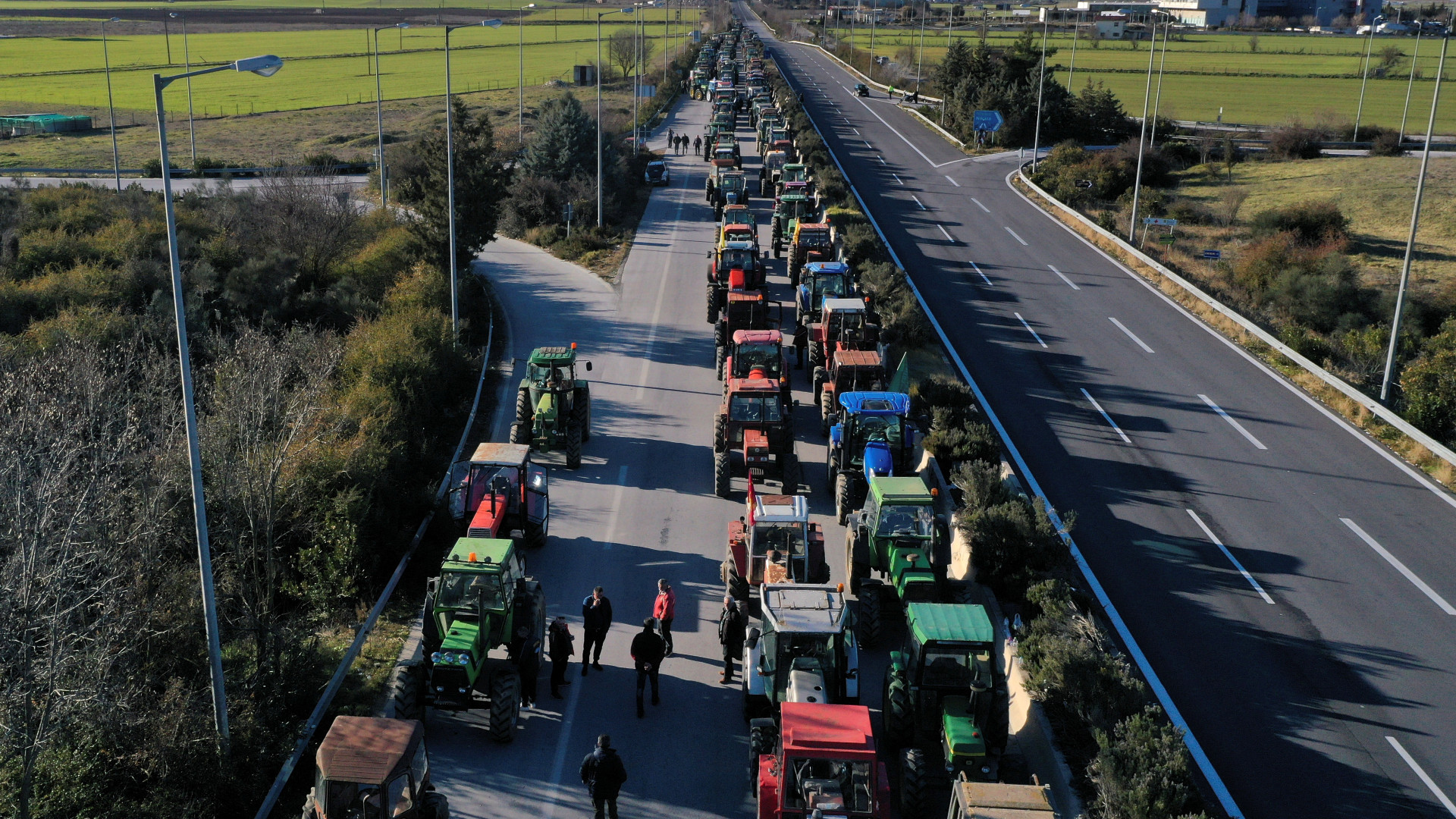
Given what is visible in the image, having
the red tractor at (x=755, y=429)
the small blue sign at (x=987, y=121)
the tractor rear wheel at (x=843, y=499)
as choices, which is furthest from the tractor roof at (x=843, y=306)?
the small blue sign at (x=987, y=121)

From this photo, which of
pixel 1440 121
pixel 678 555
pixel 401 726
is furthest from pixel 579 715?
pixel 1440 121

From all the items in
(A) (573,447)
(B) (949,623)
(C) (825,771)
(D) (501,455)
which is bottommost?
(A) (573,447)

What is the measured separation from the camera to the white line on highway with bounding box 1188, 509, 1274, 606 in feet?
63.0

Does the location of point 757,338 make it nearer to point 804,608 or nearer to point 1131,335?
point 804,608

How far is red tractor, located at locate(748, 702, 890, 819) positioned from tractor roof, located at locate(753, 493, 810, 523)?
5.16 m

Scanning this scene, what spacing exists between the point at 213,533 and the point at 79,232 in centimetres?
2680

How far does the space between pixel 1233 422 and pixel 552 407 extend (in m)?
15.7

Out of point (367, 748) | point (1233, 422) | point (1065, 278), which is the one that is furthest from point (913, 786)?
point (1065, 278)

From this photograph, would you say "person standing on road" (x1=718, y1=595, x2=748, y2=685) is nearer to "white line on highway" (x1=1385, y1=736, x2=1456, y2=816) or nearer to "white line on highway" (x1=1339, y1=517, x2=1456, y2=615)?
"white line on highway" (x1=1385, y1=736, x2=1456, y2=816)

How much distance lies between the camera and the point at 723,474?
22.7 meters

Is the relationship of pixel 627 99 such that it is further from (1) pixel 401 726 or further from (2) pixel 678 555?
(1) pixel 401 726

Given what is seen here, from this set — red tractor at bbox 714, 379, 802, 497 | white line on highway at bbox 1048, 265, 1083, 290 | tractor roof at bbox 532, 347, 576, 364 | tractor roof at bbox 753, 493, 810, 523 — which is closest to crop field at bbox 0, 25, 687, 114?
white line on highway at bbox 1048, 265, 1083, 290

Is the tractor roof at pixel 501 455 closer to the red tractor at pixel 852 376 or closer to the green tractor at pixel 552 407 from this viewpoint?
the green tractor at pixel 552 407

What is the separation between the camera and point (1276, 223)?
47.2 metres
